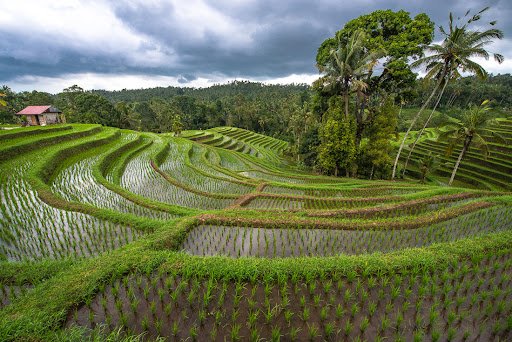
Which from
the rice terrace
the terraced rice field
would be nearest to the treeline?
the rice terrace

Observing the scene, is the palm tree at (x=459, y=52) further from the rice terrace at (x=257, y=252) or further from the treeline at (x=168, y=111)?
the treeline at (x=168, y=111)

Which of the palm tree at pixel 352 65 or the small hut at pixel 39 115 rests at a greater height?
the palm tree at pixel 352 65

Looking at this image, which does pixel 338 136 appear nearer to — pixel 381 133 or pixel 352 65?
pixel 381 133

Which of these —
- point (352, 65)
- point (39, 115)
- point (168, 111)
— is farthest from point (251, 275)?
point (168, 111)

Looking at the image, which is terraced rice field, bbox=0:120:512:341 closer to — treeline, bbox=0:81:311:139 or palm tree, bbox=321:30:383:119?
palm tree, bbox=321:30:383:119

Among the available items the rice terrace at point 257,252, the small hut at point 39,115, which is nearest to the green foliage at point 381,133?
the rice terrace at point 257,252

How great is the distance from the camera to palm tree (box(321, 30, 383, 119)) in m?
14.3

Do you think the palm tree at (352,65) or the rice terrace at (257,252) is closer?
the rice terrace at (257,252)

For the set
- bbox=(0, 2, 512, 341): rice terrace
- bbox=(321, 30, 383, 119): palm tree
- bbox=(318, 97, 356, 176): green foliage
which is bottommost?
bbox=(0, 2, 512, 341): rice terrace

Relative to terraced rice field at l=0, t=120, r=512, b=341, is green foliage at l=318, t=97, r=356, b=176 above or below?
above

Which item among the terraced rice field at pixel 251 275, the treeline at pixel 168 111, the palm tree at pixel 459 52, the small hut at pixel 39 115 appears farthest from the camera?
the treeline at pixel 168 111

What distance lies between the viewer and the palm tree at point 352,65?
14.3 meters

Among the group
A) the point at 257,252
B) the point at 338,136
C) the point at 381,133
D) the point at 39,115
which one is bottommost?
the point at 257,252

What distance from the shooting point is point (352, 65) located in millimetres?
15102
